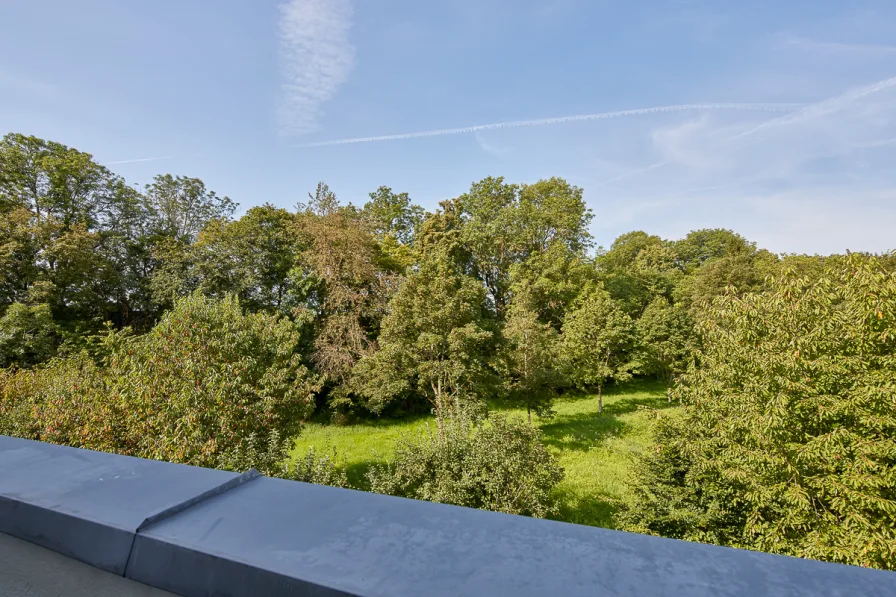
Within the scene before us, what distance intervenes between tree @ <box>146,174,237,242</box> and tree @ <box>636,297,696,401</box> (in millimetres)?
21730

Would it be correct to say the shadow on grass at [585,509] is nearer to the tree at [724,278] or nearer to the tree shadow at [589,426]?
the tree shadow at [589,426]

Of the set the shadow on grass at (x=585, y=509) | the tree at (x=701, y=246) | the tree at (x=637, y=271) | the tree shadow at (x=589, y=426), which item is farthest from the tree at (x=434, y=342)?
the tree at (x=701, y=246)

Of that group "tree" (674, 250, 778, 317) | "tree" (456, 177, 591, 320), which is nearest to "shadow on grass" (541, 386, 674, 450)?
"tree" (674, 250, 778, 317)

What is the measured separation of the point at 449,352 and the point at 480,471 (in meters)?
6.40

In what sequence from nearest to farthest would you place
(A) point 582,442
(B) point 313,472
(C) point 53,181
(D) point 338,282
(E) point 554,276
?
1. (B) point 313,472
2. (A) point 582,442
3. (D) point 338,282
4. (C) point 53,181
5. (E) point 554,276

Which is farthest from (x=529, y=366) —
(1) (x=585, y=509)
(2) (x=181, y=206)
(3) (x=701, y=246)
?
(3) (x=701, y=246)

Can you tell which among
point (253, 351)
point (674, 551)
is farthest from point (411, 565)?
point (253, 351)

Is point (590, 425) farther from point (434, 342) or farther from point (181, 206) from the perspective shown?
point (181, 206)

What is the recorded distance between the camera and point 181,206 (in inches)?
854

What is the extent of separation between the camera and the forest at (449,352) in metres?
5.52

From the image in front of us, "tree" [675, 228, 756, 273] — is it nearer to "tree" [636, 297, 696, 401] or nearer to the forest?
the forest

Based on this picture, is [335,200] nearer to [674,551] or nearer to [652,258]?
[674,551]

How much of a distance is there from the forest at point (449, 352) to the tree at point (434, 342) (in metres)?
0.09

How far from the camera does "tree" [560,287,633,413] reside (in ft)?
57.6
